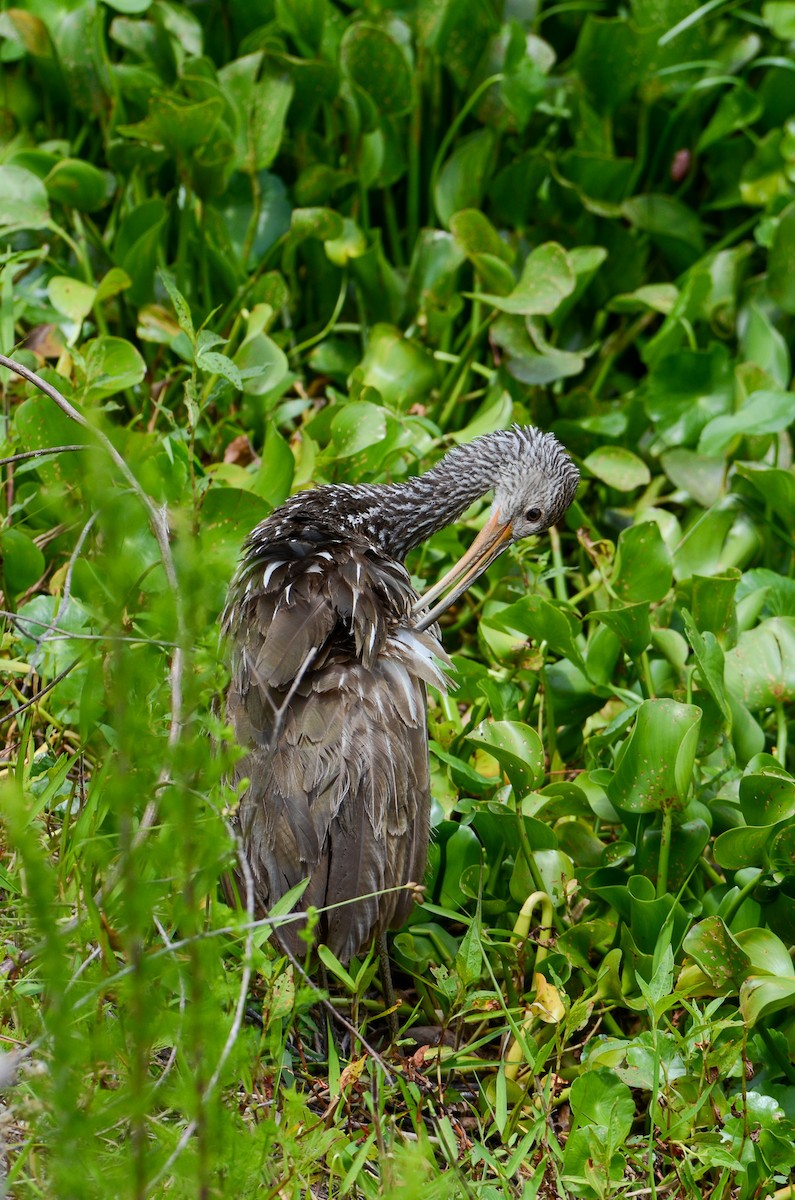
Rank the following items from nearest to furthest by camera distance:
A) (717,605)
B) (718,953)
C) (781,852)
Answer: (718,953)
(781,852)
(717,605)

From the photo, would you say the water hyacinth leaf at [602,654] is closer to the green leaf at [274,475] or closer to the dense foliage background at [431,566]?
the dense foliage background at [431,566]

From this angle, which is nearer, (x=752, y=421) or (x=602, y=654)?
(x=602, y=654)

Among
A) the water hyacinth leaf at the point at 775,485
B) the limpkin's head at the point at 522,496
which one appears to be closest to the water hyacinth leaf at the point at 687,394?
the water hyacinth leaf at the point at 775,485

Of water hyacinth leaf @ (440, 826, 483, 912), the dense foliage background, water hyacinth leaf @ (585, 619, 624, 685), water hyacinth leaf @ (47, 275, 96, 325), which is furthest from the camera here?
water hyacinth leaf @ (47, 275, 96, 325)

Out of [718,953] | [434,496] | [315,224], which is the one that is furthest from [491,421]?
[718,953]

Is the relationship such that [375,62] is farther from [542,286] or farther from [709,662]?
[709,662]

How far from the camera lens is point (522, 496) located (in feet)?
12.3

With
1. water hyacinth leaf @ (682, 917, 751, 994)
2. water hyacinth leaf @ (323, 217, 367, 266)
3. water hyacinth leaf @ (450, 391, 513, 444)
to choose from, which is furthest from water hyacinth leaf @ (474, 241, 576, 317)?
water hyacinth leaf @ (682, 917, 751, 994)

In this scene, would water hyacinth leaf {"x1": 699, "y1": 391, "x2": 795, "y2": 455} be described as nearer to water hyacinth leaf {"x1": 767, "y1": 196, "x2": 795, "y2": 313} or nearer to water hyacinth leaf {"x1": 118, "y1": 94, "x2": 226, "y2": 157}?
water hyacinth leaf {"x1": 767, "y1": 196, "x2": 795, "y2": 313}

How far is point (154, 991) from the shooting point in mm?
2107

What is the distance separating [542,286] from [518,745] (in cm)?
190

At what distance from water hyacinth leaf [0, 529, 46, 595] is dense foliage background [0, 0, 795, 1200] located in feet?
0.04

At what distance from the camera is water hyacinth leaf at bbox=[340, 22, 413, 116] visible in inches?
181

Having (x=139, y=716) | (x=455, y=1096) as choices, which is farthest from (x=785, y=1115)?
(x=139, y=716)
